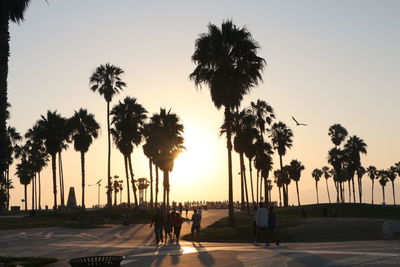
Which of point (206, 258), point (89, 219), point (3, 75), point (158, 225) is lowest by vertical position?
point (89, 219)

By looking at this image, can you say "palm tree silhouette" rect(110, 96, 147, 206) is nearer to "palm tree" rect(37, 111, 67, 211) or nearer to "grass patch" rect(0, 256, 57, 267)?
"palm tree" rect(37, 111, 67, 211)

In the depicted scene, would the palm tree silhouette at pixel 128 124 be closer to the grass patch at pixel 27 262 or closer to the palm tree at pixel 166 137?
the palm tree at pixel 166 137

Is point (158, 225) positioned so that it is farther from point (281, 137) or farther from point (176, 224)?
point (281, 137)

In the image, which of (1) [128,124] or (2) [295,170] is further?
A: (2) [295,170]

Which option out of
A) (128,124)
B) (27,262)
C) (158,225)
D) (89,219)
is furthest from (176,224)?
(128,124)

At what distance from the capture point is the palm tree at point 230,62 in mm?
34312

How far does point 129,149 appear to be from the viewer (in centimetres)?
6638

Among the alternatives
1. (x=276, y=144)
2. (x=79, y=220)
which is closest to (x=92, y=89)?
(x=79, y=220)

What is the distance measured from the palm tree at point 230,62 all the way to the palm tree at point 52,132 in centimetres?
4198

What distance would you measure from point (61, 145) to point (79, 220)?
24036mm

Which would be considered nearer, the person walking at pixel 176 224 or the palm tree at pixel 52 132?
the person walking at pixel 176 224

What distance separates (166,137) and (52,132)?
796 inches

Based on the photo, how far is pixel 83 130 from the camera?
2825 inches

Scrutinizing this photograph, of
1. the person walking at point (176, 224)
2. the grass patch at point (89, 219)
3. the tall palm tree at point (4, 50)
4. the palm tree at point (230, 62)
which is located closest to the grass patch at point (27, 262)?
the tall palm tree at point (4, 50)
